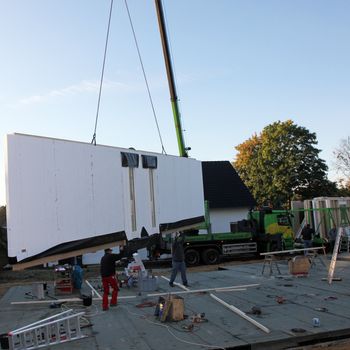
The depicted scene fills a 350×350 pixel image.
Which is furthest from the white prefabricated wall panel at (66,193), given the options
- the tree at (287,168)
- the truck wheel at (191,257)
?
the tree at (287,168)

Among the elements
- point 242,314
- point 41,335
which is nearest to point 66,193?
point 41,335

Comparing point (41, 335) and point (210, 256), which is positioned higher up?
point (210, 256)

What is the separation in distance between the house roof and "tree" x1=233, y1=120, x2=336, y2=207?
8953 millimetres

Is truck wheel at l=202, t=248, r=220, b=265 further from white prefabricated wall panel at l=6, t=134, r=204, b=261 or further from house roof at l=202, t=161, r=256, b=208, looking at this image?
white prefabricated wall panel at l=6, t=134, r=204, b=261

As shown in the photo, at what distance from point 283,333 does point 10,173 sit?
17.4 ft

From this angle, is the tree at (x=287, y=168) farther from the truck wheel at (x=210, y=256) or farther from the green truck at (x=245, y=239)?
the truck wheel at (x=210, y=256)

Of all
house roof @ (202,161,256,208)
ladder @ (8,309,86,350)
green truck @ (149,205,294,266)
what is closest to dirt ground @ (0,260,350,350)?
green truck @ (149,205,294,266)

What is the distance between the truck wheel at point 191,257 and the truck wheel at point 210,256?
36cm

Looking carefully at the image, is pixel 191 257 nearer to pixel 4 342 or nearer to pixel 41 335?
pixel 41 335

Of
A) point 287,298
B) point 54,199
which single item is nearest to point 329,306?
point 287,298

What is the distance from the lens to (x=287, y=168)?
43.7m

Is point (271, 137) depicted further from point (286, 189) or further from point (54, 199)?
point (54, 199)

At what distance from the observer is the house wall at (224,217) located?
33000mm

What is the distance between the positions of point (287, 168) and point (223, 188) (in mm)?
11764
